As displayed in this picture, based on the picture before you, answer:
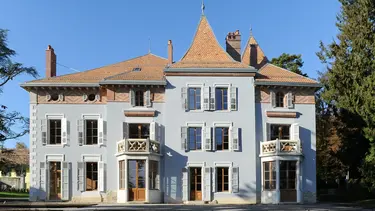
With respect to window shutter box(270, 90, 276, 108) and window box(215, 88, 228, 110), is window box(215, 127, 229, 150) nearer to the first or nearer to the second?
window box(215, 88, 228, 110)

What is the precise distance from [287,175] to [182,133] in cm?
668

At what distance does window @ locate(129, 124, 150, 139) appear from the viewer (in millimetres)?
30344

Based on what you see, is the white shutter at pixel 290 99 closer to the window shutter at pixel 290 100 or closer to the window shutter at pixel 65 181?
the window shutter at pixel 290 100

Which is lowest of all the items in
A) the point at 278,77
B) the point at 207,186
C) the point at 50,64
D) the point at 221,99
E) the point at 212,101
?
the point at 207,186

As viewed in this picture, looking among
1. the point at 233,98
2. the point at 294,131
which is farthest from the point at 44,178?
the point at 294,131

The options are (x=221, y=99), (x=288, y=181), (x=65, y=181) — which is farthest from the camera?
(x=221, y=99)

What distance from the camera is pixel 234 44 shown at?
112ft

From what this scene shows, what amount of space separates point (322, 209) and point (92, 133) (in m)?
14.2

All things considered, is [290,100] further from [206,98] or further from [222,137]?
[206,98]

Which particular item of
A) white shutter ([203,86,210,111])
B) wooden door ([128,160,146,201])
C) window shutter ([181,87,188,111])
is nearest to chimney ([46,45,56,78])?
wooden door ([128,160,146,201])

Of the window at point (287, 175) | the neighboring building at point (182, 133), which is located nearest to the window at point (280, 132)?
the neighboring building at point (182, 133)

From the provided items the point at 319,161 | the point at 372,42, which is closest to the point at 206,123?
the point at 372,42

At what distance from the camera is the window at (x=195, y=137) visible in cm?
3042

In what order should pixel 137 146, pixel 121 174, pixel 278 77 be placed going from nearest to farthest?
pixel 137 146
pixel 121 174
pixel 278 77
